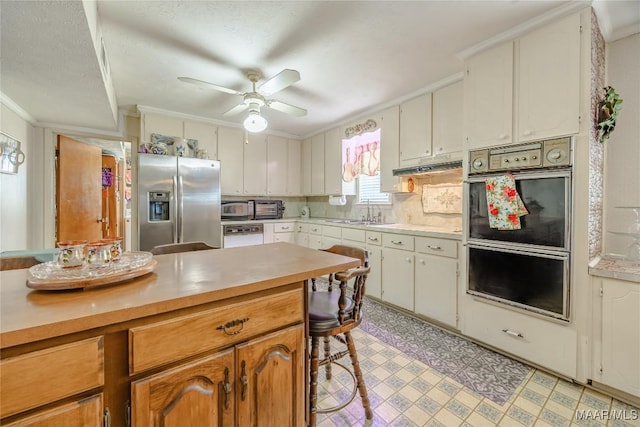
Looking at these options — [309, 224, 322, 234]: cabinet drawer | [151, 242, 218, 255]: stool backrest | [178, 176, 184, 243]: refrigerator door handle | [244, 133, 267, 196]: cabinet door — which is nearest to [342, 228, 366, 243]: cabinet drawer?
[309, 224, 322, 234]: cabinet drawer

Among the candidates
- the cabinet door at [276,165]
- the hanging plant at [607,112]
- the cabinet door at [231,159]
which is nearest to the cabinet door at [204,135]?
the cabinet door at [231,159]

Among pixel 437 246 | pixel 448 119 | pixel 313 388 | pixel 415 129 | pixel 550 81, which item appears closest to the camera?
pixel 313 388

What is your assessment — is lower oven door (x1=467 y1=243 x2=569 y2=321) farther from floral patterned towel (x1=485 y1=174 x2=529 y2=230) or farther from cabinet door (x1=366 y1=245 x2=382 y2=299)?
cabinet door (x1=366 y1=245 x2=382 y2=299)

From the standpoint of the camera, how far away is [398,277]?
117 inches

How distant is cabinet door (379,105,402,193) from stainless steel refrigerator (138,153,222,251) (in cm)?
230

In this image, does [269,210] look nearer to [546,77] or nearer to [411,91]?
[411,91]

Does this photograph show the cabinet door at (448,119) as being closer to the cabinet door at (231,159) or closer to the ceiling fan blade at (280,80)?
the ceiling fan blade at (280,80)

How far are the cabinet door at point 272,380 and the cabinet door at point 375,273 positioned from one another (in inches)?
84.3

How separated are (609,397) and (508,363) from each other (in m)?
0.52

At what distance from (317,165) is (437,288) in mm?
2910

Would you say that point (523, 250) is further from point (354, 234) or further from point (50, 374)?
point (50, 374)

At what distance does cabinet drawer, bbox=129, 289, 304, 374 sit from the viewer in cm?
81

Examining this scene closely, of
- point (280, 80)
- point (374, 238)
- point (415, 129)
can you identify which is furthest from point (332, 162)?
point (280, 80)

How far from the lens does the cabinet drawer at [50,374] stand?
630mm
